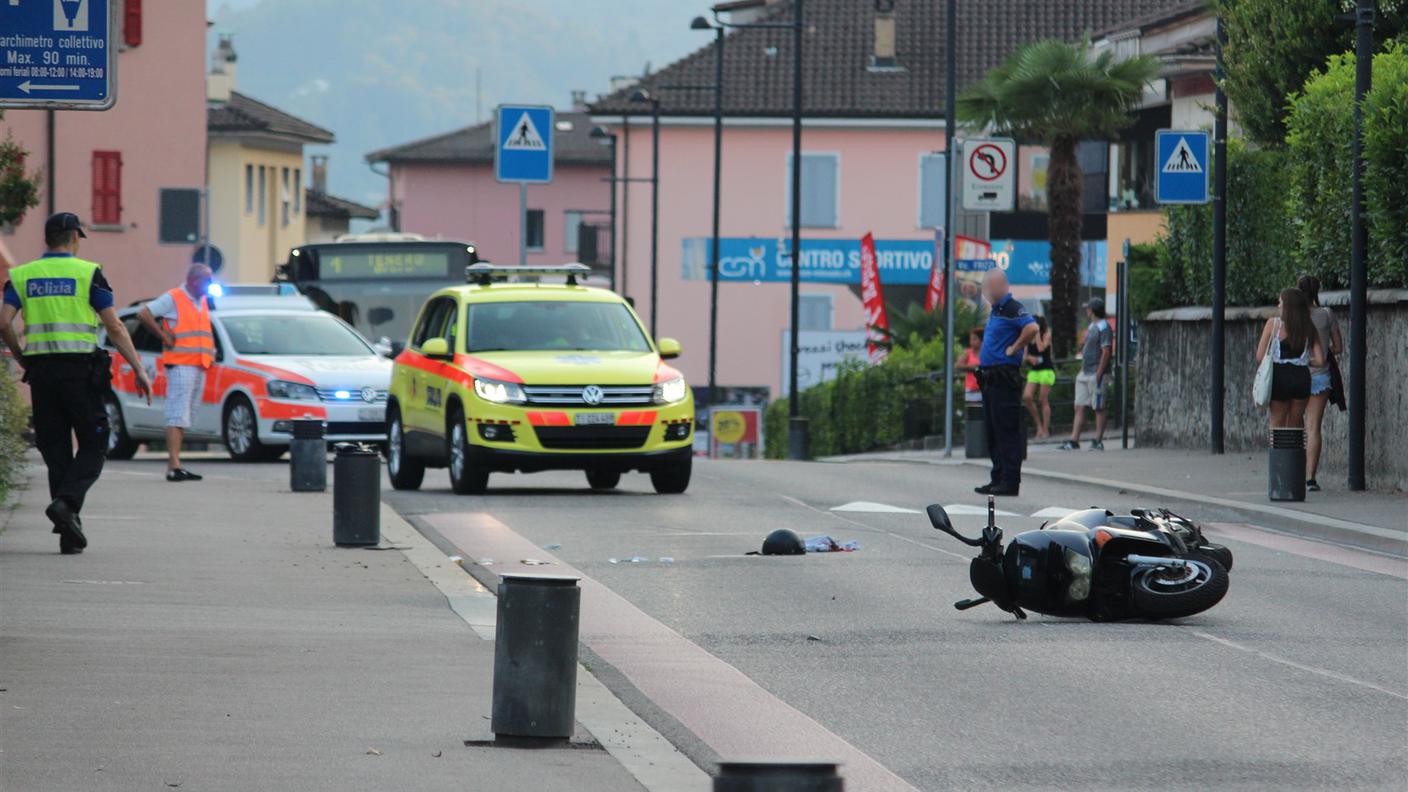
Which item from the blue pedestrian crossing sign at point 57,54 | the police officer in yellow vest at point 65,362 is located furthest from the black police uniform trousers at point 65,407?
the blue pedestrian crossing sign at point 57,54

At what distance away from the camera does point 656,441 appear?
19.6 meters

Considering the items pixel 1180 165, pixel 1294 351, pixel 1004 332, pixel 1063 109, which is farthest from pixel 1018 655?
pixel 1063 109

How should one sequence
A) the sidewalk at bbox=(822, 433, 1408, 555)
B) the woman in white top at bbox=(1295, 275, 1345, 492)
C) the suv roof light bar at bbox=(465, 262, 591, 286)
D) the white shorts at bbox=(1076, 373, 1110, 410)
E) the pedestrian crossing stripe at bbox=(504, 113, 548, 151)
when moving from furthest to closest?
the white shorts at bbox=(1076, 373, 1110, 410)
the pedestrian crossing stripe at bbox=(504, 113, 548, 151)
the suv roof light bar at bbox=(465, 262, 591, 286)
the woman in white top at bbox=(1295, 275, 1345, 492)
the sidewalk at bbox=(822, 433, 1408, 555)

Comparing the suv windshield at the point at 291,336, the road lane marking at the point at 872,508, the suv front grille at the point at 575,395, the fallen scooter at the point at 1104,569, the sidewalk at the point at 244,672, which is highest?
the suv windshield at the point at 291,336

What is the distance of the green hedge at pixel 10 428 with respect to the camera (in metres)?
15.1

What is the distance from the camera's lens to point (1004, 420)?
64.1ft

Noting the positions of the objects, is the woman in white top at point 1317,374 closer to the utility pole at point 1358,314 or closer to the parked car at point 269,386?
the utility pole at point 1358,314

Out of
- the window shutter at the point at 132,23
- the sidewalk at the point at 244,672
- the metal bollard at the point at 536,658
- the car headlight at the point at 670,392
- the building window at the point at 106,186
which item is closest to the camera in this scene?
the sidewalk at the point at 244,672

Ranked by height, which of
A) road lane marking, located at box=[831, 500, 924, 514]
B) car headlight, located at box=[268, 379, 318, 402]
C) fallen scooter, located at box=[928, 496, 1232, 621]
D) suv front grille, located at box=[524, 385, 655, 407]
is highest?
suv front grille, located at box=[524, 385, 655, 407]

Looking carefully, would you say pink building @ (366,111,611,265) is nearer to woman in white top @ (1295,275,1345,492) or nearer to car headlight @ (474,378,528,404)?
woman in white top @ (1295,275,1345,492)

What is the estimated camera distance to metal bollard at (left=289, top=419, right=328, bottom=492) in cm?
1978

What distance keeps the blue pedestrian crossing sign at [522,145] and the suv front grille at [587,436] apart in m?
7.71

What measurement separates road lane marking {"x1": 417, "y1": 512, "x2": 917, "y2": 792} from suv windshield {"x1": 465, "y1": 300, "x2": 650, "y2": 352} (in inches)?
299

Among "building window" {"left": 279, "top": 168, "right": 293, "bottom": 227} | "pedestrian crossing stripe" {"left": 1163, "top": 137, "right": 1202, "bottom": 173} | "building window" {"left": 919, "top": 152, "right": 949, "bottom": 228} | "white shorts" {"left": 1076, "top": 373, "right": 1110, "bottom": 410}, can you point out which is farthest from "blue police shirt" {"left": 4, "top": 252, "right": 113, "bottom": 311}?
"building window" {"left": 279, "top": 168, "right": 293, "bottom": 227}
